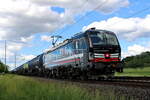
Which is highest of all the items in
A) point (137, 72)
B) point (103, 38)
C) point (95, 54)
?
point (103, 38)

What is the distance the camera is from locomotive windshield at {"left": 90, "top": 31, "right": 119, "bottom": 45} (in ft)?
59.6

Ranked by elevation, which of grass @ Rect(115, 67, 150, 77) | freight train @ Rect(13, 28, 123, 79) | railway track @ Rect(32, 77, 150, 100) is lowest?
railway track @ Rect(32, 77, 150, 100)

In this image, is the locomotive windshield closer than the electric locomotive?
No

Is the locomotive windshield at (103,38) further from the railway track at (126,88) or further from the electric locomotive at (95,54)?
the railway track at (126,88)

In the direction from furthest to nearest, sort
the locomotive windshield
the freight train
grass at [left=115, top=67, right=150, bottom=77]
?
grass at [left=115, top=67, right=150, bottom=77], the locomotive windshield, the freight train

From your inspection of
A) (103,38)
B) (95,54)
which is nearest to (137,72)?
(103,38)

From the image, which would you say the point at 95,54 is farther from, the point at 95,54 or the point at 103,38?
the point at 103,38

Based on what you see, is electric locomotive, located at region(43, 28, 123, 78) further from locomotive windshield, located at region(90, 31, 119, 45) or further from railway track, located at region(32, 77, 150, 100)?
railway track, located at region(32, 77, 150, 100)

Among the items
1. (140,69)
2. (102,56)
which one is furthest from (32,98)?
(140,69)

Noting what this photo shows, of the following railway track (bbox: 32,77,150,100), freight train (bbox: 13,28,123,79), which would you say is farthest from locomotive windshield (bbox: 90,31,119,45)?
railway track (bbox: 32,77,150,100)

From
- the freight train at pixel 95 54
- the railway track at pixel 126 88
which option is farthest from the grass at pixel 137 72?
the railway track at pixel 126 88

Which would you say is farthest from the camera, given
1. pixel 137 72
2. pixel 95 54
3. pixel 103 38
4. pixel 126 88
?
pixel 137 72

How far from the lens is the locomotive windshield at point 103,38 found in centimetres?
1816

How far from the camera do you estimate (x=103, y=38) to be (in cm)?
1841
